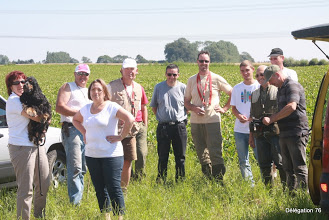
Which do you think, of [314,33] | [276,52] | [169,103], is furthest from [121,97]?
[314,33]

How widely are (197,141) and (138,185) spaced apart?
3.74 feet

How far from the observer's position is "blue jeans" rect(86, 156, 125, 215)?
5750 millimetres

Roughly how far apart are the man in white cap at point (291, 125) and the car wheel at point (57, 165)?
3.10 m

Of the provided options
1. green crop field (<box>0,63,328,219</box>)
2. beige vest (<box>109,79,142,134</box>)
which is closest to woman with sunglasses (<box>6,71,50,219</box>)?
green crop field (<box>0,63,328,219</box>)

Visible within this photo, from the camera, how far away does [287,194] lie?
6.32 meters

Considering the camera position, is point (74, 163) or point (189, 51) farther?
point (189, 51)

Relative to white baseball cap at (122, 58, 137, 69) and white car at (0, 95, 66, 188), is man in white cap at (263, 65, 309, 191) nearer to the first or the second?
white baseball cap at (122, 58, 137, 69)

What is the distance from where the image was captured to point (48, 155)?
7.52m

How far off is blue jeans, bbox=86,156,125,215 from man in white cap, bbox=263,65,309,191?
2.04 m

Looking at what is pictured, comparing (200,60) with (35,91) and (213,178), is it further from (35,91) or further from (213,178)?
(35,91)

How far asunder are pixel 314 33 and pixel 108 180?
8.81 ft

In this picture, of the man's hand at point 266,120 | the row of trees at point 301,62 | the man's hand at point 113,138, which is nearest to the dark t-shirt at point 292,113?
the man's hand at point 266,120

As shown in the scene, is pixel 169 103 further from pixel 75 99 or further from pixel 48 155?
pixel 48 155

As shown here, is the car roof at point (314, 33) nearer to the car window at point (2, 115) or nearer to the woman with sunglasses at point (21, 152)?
the woman with sunglasses at point (21, 152)
